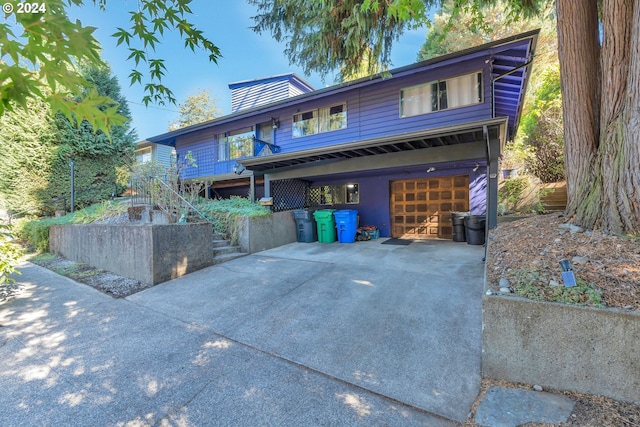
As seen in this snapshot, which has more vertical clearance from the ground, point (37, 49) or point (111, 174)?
point (111, 174)

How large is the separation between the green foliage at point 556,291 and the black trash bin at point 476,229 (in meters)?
5.42

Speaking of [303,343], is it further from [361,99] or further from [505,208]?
[361,99]

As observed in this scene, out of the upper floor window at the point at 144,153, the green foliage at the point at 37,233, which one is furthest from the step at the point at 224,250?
the upper floor window at the point at 144,153

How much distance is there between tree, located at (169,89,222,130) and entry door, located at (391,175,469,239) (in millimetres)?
20082

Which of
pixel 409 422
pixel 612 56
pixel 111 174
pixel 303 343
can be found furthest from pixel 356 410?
pixel 111 174

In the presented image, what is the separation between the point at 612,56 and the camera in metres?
2.82

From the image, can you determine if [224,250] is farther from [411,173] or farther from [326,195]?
[411,173]

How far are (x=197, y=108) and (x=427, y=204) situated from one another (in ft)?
71.0

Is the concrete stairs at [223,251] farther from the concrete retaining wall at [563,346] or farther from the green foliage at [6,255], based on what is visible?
the concrete retaining wall at [563,346]

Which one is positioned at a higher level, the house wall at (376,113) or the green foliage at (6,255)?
the house wall at (376,113)

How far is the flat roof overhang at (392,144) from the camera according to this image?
552 centimetres

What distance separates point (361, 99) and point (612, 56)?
268 inches

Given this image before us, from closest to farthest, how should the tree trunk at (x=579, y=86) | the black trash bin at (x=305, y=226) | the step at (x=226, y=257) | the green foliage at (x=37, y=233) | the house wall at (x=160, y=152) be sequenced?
the tree trunk at (x=579, y=86), the step at (x=226, y=257), the black trash bin at (x=305, y=226), the green foliage at (x=37, y=233), the house wall at (x=160, y=152)

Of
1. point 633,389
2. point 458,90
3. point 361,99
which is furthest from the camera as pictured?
point 361,99
